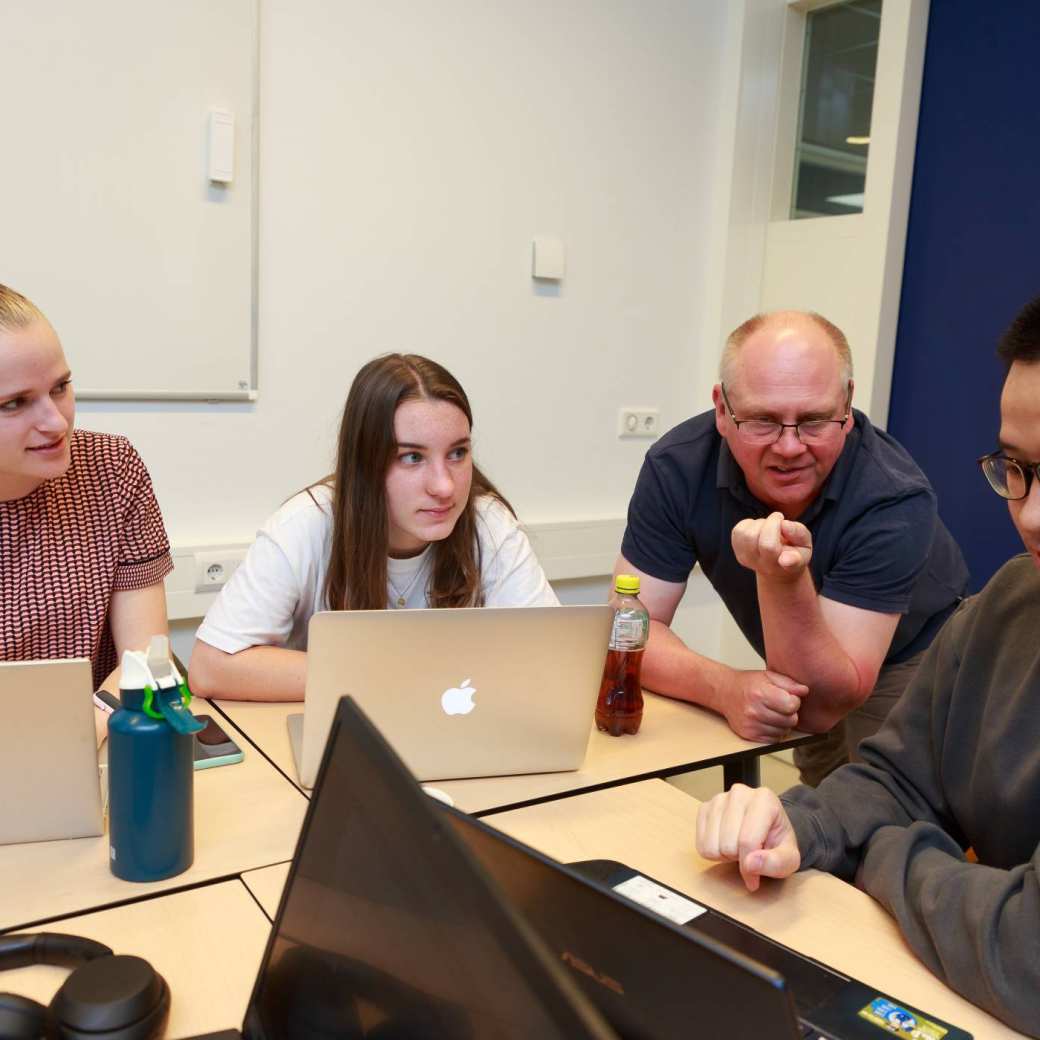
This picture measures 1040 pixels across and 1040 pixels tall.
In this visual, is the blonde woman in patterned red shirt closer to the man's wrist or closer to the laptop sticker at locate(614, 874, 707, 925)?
the man's wrist

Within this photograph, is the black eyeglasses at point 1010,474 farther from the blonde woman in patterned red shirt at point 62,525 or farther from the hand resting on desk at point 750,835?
the blonde woman in patterned red shirt at point 62,525

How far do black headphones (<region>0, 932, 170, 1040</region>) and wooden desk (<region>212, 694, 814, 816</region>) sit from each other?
1.58ft

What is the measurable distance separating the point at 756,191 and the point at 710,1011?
3.26 meters

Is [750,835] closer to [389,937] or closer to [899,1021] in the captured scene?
[899,1021]

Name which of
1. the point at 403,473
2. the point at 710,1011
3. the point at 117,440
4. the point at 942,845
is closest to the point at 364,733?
the point at 710,1011

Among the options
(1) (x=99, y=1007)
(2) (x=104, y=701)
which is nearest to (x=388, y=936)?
(1) (x=99, y=1007)

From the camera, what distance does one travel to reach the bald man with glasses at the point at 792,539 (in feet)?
5.16

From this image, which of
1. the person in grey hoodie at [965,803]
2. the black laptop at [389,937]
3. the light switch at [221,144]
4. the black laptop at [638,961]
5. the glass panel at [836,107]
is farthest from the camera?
the glass panel at [836,107]

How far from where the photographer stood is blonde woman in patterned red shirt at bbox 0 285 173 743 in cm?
141

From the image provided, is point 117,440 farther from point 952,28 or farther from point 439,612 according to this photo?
point 952,28

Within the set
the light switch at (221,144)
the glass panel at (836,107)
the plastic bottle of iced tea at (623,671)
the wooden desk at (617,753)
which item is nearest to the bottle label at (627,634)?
the plastic bottle of iced tea at (623,671)

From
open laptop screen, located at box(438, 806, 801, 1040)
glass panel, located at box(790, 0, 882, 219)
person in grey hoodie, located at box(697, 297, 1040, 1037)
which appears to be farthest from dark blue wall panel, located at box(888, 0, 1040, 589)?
open laptop screen, located at box(438, 806, 801, 1040)

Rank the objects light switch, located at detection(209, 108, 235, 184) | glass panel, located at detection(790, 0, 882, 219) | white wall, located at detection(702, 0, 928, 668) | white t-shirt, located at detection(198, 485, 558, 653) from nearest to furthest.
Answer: white t-shirt, located at detection(198, 485, 558, 653), light switch, located at detection(209, 108, 235, 184), white wall, located at detection(702, 0, 928, 668), glass panel, located at detection(790, 0, 882, 219)

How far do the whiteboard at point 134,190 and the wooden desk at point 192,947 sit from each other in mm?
1719
